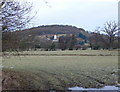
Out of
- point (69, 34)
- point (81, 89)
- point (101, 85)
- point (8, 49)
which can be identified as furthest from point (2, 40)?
point (69, 34)

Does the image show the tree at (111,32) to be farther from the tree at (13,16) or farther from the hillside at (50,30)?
the tree at (13,16)

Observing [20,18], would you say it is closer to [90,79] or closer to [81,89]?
[81,89]

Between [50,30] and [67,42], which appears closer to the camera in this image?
[50,30]

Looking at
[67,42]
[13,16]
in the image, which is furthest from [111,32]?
[13,16]

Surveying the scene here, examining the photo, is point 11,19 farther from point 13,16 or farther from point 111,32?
point 111,32

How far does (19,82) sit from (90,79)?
5.33 meters

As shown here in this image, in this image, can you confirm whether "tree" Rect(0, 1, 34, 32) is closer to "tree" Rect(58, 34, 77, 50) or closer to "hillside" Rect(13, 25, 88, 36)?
"hillside" Rect(13, 25, 88, 36)

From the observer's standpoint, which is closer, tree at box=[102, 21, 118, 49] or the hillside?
the hillside

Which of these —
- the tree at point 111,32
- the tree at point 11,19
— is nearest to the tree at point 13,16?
the tree at point 11,19

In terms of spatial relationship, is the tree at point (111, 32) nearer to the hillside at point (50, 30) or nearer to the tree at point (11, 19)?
the hillside at point (50, 30)

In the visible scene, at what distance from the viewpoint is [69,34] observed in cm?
7575

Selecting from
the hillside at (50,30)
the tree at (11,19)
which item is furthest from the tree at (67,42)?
the tree at (11,19)

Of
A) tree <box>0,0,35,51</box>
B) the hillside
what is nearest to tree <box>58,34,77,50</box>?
the hillside

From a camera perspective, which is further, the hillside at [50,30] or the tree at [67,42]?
the tree at [67,42]
